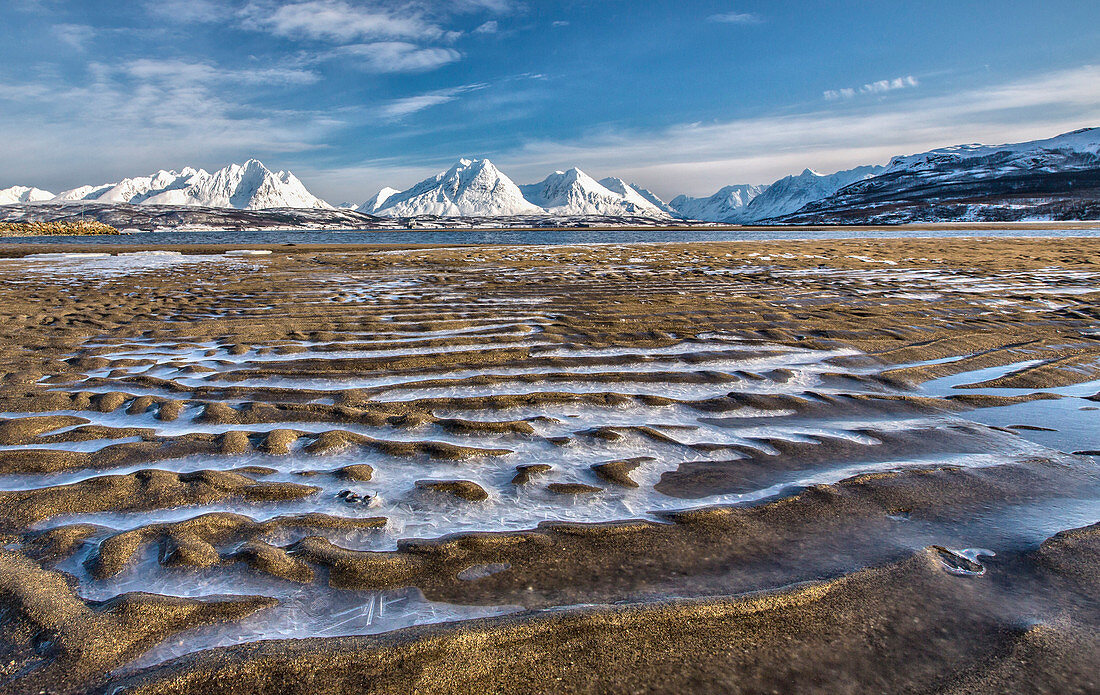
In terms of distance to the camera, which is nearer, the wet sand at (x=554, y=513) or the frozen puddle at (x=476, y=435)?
the wet sand at (x=554, y=513)

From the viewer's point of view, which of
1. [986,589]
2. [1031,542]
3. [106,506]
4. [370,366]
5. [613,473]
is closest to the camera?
[986,589]

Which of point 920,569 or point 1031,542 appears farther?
point 1031,542

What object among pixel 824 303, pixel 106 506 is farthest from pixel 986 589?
pixel 824 303

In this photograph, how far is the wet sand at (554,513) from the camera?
2.66 metres

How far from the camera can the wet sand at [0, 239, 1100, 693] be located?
2656mm

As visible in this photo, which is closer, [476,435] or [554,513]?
[554,513]

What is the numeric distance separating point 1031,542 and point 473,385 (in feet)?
18.4

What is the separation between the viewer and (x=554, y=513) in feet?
13.5

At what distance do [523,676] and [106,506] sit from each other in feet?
12.1

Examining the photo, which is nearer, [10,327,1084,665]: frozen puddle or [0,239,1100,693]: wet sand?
[0,239,1100,693]: wet sand

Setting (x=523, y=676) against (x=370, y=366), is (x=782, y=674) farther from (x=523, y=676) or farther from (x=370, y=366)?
(x=370, y=366)

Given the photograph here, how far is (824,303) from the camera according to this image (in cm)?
1348

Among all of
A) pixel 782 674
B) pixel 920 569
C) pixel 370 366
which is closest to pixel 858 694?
pixel 782 674

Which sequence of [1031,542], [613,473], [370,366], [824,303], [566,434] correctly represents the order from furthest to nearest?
1. [824,303]
2. [370,366]
3. [566,434]
4. [613,473]
5. [1031,542]
